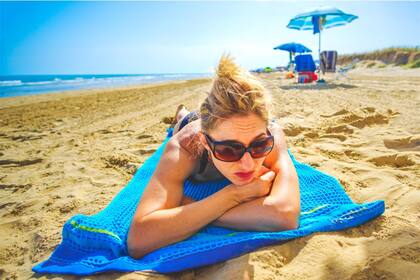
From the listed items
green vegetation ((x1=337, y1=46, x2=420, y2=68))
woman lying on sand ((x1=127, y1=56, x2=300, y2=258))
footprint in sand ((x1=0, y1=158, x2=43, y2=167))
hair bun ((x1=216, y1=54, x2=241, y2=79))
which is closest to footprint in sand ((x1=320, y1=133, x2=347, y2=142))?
woman lying on sand ((x1=127, y1=56, x2=300, y2=258))

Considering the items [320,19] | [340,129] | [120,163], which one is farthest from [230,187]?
[320,19]

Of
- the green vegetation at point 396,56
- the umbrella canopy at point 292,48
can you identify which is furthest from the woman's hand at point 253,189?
the umbrella canopy at point 292,48

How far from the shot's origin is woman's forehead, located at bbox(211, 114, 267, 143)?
169 centimetres

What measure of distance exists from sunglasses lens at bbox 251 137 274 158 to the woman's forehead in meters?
0.05

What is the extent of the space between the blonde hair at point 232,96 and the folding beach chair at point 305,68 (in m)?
12.6

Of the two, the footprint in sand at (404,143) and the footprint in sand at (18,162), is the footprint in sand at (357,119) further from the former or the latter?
the footprint in sand at (18,162)

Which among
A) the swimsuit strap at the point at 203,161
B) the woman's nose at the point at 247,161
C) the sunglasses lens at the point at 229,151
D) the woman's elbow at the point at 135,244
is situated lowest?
the woman's elbow at the point at 135,244

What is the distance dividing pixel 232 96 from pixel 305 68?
12.9 metres

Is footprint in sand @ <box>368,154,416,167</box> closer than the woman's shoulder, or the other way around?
the woman's shoulder

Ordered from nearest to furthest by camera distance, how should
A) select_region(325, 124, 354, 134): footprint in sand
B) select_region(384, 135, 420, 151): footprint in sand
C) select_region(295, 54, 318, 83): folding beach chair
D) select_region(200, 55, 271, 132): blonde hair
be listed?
select_region(200, 55, 271, 132): blonde hair, select_region(384, 135, 420, 151): footprint in sand, select_region(325, 124, 354, 134): footprint in sand, select_region(295, 54, 318, 83): folding beach chair

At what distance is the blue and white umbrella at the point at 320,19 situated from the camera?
12.1 metres

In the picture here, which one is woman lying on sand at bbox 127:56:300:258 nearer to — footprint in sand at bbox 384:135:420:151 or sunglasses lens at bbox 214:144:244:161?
sunglasses lens at bbox 214:144:244:161

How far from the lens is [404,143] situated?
3.39 m

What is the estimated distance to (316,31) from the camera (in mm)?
13094
